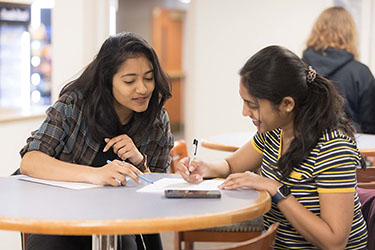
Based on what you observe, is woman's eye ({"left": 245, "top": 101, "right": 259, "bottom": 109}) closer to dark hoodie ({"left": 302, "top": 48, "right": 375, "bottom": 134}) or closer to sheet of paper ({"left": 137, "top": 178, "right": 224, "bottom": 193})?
sheet of paper ({"left": 137, "top": 178, "right": 224, "bottom": 193})

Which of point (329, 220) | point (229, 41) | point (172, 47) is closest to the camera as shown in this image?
point (329, 220)

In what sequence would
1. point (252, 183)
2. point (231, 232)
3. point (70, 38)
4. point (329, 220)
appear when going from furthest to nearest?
point (70, 38)
point (231, 232)
point (252, 183)
point (329, 220)

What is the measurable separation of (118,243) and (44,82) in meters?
3.93

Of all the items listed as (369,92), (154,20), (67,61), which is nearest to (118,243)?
(369,92)

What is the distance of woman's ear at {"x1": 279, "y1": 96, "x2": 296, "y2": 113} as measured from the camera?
5.97 feet

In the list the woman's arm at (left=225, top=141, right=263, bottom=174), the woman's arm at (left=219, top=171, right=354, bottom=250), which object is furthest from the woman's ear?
the woman's arm at (left=225, top=141, right=263, bottom=174)

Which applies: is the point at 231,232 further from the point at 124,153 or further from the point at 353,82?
the point at 353,82

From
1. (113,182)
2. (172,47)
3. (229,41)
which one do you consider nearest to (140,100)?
(113,182)

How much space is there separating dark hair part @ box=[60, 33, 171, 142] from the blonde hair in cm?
184

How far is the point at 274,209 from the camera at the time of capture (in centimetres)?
194

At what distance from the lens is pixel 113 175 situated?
1.93 meters

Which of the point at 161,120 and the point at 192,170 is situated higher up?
the point at 161,120

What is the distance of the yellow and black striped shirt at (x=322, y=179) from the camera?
1745mm

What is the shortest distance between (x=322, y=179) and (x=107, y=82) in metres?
0.99
